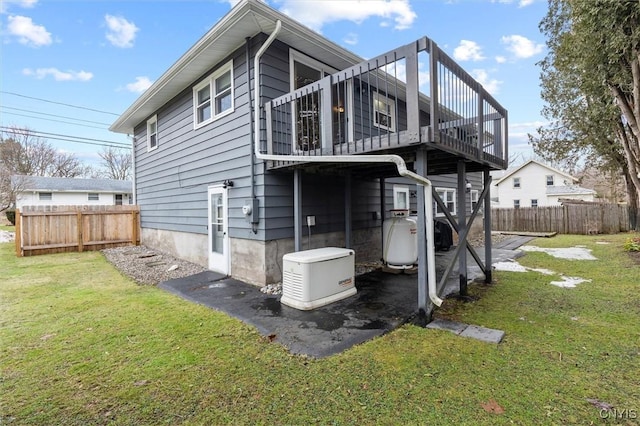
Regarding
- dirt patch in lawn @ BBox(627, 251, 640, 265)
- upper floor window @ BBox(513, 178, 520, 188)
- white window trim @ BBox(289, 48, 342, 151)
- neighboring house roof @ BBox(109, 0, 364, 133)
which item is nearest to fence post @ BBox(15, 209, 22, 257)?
neighboring house roof @ BBox(109, 0, 364, 133)

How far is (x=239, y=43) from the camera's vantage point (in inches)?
218

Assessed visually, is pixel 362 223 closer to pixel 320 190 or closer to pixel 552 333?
pixel 320 190

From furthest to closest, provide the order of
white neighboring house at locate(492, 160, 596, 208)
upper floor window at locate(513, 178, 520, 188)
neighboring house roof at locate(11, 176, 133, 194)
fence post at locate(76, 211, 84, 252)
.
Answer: upper floor window at locate(513, 178, 520, 188) → white neighboring house at locate(492, 160, 596, 208) → neighboring house roof at locate(11, 176, 133, 194) → fence post at locate(76, 211, 84, 252)

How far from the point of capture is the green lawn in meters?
2.10

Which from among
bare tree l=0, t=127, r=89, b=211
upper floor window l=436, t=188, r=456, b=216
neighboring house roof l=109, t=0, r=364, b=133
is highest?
bare tree l=0, t=127, r=89, b=211

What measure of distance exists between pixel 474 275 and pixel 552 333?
2769 mm

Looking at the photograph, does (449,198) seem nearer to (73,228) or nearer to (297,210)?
(297,210)

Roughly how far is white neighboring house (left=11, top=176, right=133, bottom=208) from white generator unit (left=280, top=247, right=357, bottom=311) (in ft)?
72.0

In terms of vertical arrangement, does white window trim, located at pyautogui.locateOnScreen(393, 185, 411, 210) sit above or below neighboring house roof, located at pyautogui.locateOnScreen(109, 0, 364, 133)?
below

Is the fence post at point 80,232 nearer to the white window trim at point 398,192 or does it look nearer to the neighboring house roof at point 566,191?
the white window trim at point 398,192

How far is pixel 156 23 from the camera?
7.82 m

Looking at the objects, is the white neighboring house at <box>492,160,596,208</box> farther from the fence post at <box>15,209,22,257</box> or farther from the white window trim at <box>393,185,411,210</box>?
the fence post at <box>15,209,22,257</box>

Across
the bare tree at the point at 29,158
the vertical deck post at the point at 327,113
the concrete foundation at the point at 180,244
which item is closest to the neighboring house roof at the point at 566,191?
the vertical deck post at the point at 327,113

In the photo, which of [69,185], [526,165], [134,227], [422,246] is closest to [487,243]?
[422,246]
